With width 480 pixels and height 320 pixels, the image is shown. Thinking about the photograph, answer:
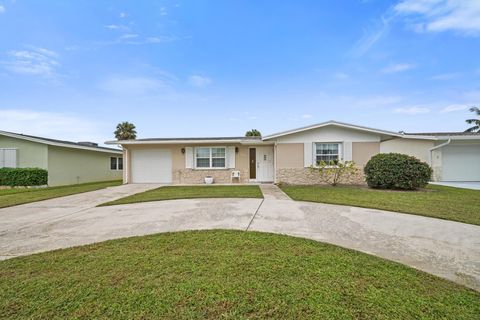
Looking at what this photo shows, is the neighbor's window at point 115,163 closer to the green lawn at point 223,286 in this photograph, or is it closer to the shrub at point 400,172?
the green lawn at point 223,286

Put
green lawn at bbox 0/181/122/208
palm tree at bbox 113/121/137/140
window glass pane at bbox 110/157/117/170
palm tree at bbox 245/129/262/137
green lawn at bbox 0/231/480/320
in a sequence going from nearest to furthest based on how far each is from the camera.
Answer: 1. green lawn at bbox 0/231/480/320
2. green lawn at bbox 0/181/122/208
3. window glass pane at bbox 110/157/117/170
4. palm tree at bbox 113/121/137/140
5. palm tree at bbox 245/129/262/137

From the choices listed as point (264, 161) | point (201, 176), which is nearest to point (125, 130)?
point (201, 176)

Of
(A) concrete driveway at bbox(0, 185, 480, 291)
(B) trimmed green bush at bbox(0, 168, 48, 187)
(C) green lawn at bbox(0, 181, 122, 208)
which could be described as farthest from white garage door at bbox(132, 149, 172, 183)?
(A) concrete driveway at bbox(0, 185, 480, 291)

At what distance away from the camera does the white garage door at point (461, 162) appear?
46.9ft

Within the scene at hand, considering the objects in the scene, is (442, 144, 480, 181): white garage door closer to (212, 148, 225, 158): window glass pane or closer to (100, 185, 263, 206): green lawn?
(100, 185, 263, 206): green lawn

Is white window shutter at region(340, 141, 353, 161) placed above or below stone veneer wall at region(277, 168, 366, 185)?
above

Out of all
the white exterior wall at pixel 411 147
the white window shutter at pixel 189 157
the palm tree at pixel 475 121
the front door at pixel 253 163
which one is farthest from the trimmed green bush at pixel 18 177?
the palm tree at pixel 475 121

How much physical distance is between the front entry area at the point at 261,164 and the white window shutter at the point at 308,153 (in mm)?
2190

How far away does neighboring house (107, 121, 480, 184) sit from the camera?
1228 centimetres

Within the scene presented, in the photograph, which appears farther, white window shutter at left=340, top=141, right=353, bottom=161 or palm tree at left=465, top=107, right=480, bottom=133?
palm tree at left=465, top=107, right=480, bottom=133

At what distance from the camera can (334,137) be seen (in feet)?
40.4

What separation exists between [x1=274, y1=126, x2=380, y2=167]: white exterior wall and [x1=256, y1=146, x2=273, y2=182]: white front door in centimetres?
207

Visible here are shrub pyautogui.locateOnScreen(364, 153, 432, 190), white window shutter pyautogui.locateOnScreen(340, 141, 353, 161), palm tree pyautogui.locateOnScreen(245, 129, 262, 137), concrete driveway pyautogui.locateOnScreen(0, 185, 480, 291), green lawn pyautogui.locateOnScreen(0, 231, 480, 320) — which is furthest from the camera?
palm tree pyautogui.locateOnScreen(245, 129, 262, 137)

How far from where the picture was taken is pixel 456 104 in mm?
16812
